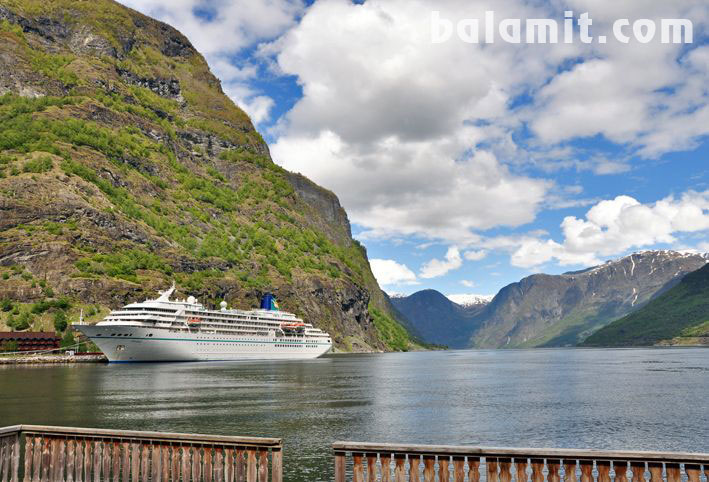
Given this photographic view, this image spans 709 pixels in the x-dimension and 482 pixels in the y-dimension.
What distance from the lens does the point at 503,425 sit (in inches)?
1922

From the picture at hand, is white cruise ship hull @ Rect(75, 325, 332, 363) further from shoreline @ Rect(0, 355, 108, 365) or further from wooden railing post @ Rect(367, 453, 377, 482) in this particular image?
wooden railing post @ Rect(367, 453, 377, 482)

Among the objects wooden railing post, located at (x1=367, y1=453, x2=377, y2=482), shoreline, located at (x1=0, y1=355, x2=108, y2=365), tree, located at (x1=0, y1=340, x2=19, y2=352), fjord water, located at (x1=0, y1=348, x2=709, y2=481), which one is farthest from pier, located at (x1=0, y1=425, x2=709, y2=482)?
tree, located at (x1=0, y1=340, x2=19, y2=352)

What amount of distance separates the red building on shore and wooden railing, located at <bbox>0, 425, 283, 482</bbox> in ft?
529

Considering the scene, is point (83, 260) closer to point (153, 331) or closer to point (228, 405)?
point (153, 331)

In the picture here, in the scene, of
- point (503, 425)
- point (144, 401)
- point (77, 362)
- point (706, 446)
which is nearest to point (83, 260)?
point (77, 362)

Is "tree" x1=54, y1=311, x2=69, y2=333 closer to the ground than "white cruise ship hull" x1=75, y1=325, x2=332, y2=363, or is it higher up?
higher up

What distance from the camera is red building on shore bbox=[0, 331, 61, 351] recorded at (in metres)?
156

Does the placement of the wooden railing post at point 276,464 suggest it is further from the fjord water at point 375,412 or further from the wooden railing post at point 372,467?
the fjord water at point 375,412

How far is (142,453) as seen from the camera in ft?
55.9

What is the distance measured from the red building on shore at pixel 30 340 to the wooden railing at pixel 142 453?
529 ft

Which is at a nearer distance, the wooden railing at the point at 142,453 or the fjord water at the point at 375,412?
the wooden railing at the point at 142,453

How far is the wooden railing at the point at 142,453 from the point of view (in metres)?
16.1

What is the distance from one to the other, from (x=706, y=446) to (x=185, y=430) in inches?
1472

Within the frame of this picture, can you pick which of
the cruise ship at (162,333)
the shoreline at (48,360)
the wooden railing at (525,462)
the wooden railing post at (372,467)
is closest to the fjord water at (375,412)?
the wooden railing post at (372,467)
